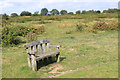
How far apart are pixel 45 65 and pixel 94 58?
2850 millimetres

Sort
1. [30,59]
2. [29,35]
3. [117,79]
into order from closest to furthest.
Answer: [117,79], [30,59], [29,35]

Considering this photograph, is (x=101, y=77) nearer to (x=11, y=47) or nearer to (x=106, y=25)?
(x=11, y=47)

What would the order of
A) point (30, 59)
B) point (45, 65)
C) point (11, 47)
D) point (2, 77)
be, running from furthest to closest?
point (11, 47) → point (45, 65) → point (30, 59) → point (2, 77)

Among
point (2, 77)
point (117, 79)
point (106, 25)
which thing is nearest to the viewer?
point (117, 79)

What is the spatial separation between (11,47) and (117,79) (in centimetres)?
912

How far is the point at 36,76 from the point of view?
6.24 metres

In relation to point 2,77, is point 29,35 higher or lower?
higher

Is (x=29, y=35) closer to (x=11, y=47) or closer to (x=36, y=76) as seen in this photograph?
(x=11, y=47)

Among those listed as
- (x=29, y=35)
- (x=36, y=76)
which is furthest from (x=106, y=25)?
(x=36, y=76)

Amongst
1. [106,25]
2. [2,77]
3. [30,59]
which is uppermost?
[106,25]

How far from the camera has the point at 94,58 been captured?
8.73 m

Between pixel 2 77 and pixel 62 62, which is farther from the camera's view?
Answer: pixel 62 62

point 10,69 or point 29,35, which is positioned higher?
point 29,35

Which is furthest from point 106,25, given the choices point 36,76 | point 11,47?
point 36,76
